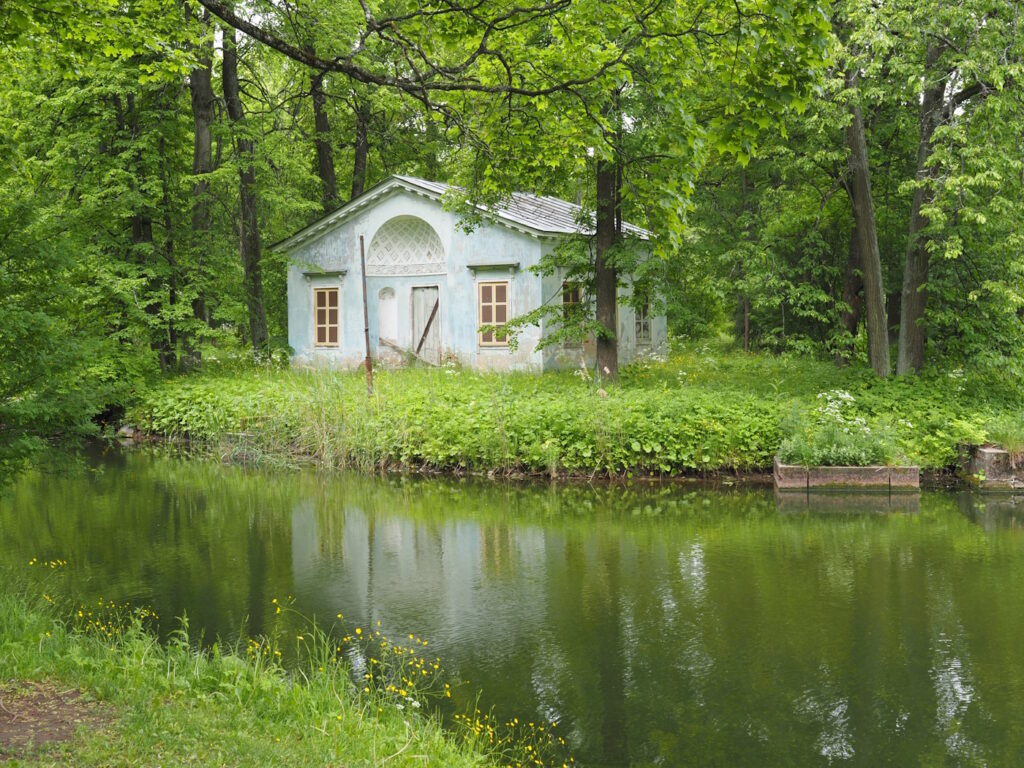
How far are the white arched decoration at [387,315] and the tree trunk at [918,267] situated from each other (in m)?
14.0

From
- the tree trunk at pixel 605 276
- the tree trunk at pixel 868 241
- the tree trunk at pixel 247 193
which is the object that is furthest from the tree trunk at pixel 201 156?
the tree trunk at pixel 868 241

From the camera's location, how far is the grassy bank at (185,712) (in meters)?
4.88

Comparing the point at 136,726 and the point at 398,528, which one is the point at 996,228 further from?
the point at 136,726

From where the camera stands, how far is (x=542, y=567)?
11070mm

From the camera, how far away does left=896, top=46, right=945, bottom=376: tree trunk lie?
59.1 ft

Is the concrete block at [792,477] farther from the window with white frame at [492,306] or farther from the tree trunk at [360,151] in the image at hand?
the tree trunk at [360,151]

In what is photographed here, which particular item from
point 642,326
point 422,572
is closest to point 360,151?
point 642,326

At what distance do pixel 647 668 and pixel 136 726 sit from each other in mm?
3920

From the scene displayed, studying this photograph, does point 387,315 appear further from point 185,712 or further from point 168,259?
point 185,712

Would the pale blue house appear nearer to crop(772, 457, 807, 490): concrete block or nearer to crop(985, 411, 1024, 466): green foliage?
crop(772, 457, 807, 490): concrete block

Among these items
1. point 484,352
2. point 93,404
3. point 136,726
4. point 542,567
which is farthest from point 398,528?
point 484,352

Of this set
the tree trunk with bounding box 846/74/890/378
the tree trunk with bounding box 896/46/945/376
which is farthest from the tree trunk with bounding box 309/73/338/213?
the tree trunk with bounding box 896/46/945/376

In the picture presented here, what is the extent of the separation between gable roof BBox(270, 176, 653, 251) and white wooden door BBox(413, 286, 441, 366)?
9.04ft

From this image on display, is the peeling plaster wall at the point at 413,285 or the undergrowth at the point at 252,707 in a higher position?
the peeling plaster wall at the point at 413,285
